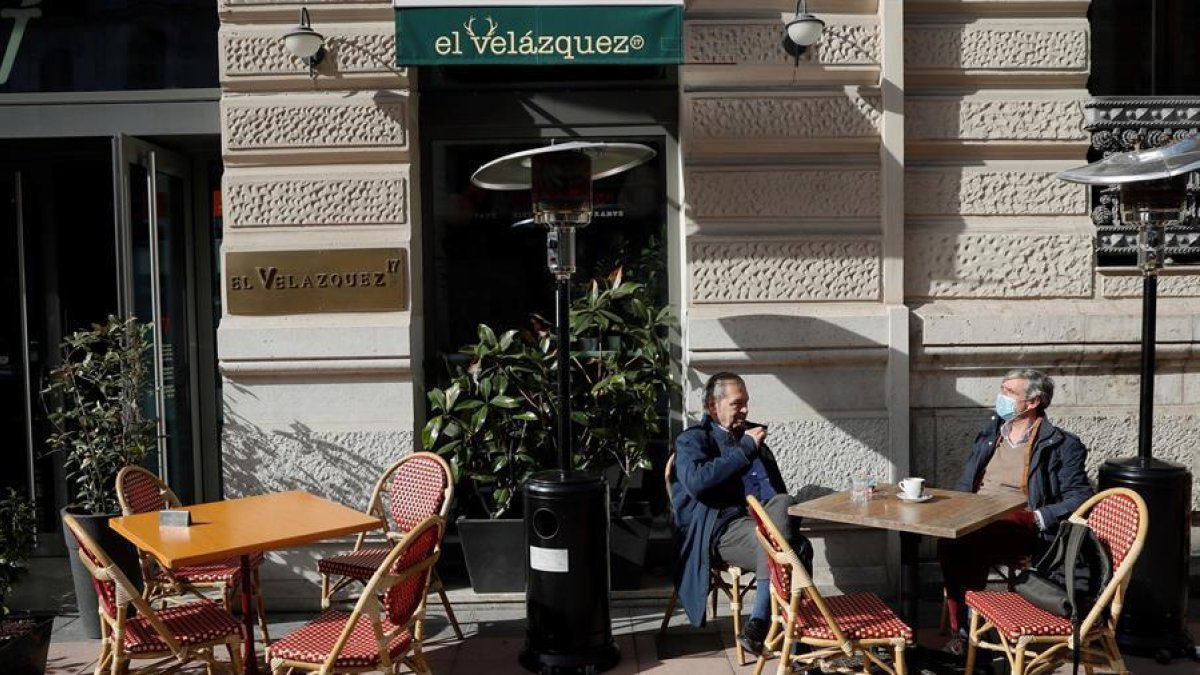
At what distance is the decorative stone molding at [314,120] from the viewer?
6.00 meters

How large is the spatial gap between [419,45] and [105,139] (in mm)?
2142

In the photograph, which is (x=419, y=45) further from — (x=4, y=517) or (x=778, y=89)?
(x=4, y=517)

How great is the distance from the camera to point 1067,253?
6.25 m

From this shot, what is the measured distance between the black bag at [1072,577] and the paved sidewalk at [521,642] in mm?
614

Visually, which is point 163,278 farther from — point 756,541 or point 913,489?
point 913,489

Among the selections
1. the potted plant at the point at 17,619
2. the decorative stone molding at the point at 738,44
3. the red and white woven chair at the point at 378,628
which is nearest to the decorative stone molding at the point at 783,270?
the decorative stone molding at the point at 738,44

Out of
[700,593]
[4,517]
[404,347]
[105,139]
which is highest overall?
[105,139]

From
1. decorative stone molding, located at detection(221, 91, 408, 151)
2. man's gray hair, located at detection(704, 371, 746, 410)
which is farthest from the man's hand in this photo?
decorative stone molding, located at detection(221, 91, 408, 151)

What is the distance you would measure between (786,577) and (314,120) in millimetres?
3542

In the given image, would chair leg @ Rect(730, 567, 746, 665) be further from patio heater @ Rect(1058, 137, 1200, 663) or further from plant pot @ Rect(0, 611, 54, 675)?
plant pot @ Rect(0, 611, 54, 675)

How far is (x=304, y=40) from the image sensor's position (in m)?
5.76

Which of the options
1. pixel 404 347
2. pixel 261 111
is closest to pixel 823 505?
pixel 404 347

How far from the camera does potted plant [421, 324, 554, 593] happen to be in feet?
19.2

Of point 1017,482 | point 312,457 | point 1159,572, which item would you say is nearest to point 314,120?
point 312,457
